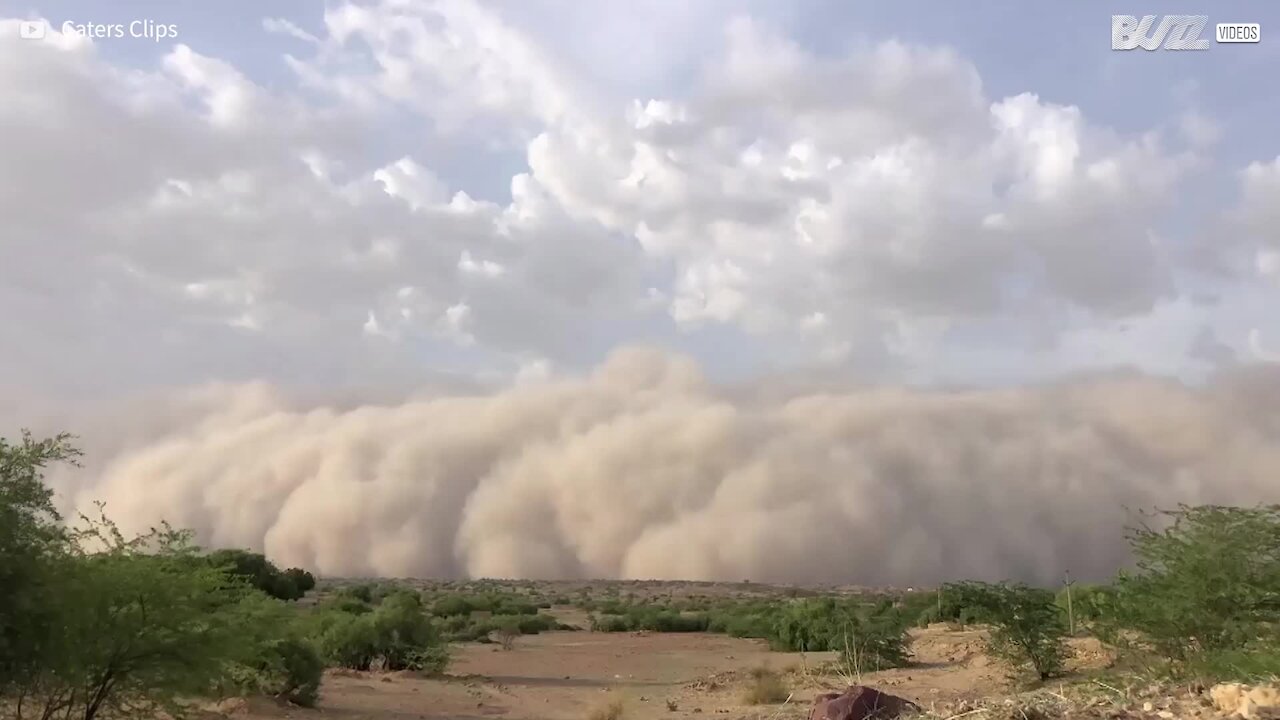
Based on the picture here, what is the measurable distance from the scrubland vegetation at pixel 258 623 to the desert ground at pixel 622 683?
95cm

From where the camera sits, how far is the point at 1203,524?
17781 mm

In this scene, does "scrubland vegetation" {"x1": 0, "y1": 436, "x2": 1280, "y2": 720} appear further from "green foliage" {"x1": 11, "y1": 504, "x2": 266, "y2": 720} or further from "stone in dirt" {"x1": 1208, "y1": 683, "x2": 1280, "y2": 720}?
"stone in dirt" {"x1": 1208, "y1": 683, "x2": 1280, "y2": 720}

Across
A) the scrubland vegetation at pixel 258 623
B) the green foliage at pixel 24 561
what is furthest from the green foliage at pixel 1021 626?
the green foliage at pixel 24 561

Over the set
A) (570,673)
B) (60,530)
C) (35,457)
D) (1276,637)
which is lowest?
(570,673)

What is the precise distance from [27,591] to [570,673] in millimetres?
22037

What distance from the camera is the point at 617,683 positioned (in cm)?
2847

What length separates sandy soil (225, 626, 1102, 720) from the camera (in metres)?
21.1

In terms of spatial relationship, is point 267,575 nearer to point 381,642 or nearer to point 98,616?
point 381,642

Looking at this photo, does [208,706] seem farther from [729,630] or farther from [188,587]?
[729,630]

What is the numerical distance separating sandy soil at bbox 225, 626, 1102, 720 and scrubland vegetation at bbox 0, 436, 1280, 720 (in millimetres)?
947

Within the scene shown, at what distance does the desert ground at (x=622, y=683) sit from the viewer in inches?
825

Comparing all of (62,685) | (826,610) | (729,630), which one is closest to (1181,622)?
(62,685)

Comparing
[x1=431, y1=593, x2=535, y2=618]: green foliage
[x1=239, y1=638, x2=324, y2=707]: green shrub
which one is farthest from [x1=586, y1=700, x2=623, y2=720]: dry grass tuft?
[x1=431, y1=593, x2=535, y2=618]: green foliage

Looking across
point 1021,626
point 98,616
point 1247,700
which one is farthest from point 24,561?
point 1021,626
